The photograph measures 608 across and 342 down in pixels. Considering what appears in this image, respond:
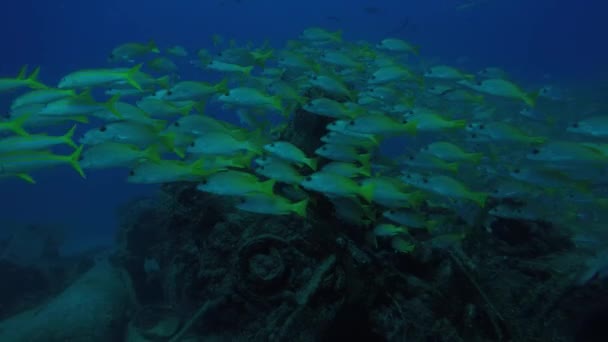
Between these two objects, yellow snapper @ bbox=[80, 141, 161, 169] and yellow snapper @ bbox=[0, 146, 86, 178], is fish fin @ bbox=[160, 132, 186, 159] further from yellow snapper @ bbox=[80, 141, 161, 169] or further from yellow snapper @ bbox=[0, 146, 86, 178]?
yellow snapper @ bbox=[0, 146, 86, 178]

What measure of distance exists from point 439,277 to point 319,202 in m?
1.61

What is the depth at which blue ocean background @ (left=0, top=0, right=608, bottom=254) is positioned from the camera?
1532 inches

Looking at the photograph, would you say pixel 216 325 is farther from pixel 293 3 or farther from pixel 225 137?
pixel 293 3

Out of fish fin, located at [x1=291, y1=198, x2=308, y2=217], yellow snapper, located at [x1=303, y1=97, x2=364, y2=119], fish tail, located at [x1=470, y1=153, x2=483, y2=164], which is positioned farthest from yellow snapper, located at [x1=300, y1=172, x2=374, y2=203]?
fish tail, located at [x1=470, y1=153, x2=483, y2=164]

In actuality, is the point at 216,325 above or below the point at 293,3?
above

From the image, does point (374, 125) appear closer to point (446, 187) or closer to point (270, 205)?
point (446, 187)

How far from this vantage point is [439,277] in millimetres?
4504

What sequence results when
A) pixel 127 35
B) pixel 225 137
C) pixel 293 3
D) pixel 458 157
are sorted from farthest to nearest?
1. pixel 293 3
2. pixel 127 35
3. pixel 458 157
4. pixel 225 137

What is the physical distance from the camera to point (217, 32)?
132 metres

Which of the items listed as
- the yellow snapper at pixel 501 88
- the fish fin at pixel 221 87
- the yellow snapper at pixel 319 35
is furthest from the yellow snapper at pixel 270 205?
the yellow snapper at pixel 319 35

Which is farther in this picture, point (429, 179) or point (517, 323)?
point (429, 179)

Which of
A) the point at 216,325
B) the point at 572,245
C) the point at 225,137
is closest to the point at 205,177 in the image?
the point at 225,137

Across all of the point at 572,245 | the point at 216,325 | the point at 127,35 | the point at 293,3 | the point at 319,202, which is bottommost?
the point at 127,35

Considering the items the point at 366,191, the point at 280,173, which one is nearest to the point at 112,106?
the point at 280,173
